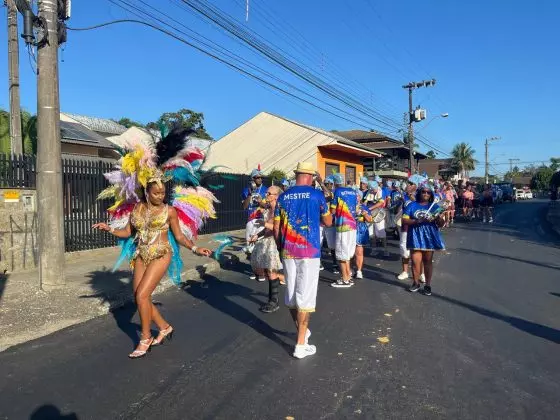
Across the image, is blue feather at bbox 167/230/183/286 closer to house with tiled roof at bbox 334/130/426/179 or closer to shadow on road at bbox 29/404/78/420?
shadow on road at bbox 29/404/78/420

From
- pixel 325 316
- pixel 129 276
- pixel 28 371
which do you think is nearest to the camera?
pixel 28 371

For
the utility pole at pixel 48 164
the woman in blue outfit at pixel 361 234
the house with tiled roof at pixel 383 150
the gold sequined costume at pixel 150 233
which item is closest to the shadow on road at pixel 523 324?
the woman in blue outfit at pixel 361 234

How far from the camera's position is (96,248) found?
1072 cm

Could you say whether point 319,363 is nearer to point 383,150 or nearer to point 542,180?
point 383,150

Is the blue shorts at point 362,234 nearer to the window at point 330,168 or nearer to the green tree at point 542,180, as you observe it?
the window at point 330,168

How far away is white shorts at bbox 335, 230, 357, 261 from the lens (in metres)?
7.82

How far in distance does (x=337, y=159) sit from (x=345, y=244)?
903 inches

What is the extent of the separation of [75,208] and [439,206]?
23.9 ft

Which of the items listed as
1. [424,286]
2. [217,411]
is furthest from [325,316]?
[217,411]

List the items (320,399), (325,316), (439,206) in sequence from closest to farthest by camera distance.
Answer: (320,399) < (325,316) < (439,206)

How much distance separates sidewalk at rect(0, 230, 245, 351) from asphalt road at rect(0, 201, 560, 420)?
0.68 ft

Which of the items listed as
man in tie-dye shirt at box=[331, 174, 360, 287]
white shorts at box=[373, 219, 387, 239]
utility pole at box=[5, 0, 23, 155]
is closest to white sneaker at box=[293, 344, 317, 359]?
man in tie-dye shirt at box=[331, 174, 360, 287]

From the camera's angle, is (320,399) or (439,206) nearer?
(320,399)

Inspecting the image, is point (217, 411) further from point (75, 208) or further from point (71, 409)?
point (75, 208)
